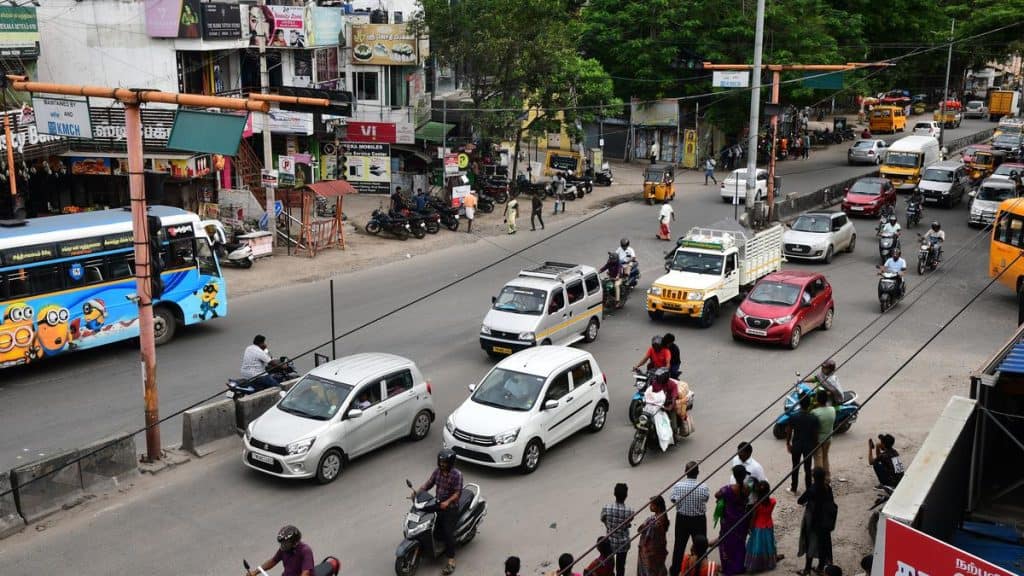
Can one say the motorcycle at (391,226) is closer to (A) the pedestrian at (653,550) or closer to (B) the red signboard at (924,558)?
(A) the pedestrian at (653,550)

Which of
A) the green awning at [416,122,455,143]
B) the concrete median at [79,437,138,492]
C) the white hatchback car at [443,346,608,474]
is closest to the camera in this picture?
the concrete median at [79,437,138,492]

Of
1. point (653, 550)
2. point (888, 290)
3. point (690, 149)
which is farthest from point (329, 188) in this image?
point (690, 149)

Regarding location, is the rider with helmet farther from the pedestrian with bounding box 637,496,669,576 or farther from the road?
the pedestrian with bounding box 637,496,669,576

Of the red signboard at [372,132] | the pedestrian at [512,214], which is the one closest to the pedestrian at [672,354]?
the pedestrian at [512,214]

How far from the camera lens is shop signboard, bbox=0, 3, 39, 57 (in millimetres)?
27266

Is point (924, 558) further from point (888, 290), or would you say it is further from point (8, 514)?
point (888, 290)

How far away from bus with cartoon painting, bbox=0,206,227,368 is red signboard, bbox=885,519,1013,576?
623 inches

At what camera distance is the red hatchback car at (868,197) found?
36.8m

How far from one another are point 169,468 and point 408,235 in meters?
18.7

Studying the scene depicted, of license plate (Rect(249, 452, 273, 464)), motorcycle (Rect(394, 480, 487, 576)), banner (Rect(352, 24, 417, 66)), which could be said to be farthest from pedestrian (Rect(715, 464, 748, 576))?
banner (Rect(352, 24, 417, 66))

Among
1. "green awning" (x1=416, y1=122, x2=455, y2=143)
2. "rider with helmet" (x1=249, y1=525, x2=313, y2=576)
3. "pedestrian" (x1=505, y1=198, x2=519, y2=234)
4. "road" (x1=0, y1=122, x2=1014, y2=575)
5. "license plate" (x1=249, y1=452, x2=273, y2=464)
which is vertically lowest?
"road" (x1=0, y1=122, x2=1014, y2=575)

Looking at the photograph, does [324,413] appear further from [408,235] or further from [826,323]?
[408,235]

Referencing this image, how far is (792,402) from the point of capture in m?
16.0

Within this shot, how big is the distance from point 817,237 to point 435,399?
1636 centimetres
